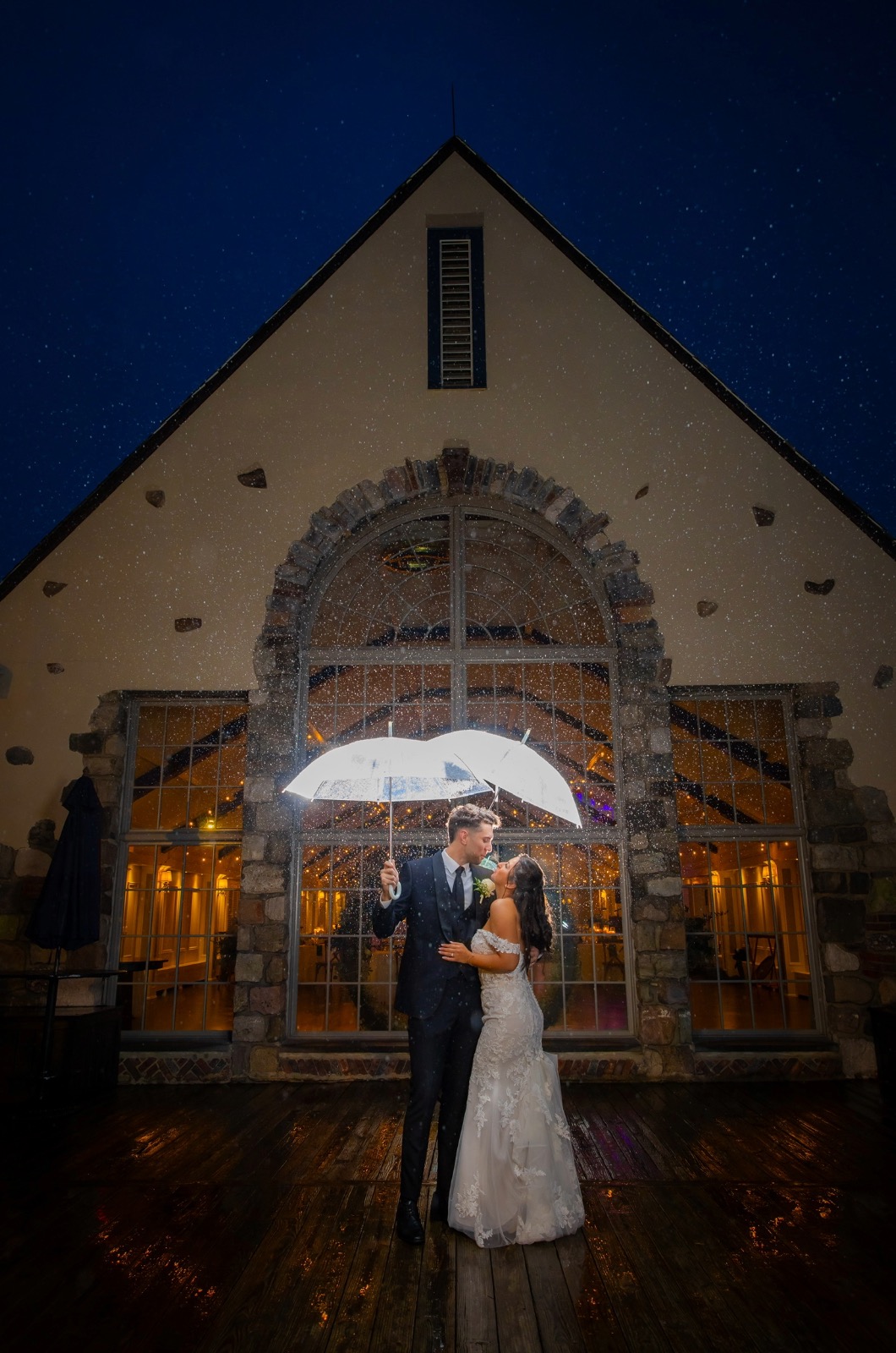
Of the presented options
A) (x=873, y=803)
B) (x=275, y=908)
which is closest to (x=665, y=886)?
(x=873, y=803)

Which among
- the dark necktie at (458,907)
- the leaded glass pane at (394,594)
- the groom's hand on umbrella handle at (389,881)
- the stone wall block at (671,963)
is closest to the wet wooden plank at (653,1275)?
the dark necktie at (458,907)

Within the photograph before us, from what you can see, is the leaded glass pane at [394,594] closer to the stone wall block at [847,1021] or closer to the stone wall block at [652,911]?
the stone wall block at [652,911]

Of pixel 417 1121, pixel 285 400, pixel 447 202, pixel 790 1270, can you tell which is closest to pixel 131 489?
pixel 285 400

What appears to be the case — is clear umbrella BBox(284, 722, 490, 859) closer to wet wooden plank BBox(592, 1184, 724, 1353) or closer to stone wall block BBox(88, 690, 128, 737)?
wet wooden plank BBox(592, 1184, 724, 1353)

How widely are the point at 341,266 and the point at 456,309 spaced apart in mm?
1016

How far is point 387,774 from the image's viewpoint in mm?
3477

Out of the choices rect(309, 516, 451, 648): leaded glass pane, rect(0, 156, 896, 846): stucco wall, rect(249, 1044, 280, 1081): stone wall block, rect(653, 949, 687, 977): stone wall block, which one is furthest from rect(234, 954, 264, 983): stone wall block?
rect(653, 949, 687, 977): stone wall block

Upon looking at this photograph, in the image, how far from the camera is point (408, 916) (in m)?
3.45

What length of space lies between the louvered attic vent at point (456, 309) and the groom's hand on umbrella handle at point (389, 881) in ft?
15.2

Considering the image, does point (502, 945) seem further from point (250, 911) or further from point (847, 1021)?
point (847, 1021)

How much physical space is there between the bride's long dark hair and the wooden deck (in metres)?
A: 1.07

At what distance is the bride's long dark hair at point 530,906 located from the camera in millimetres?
3398

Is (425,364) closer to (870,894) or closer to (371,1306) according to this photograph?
(870,894)

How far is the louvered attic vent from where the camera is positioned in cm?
678
